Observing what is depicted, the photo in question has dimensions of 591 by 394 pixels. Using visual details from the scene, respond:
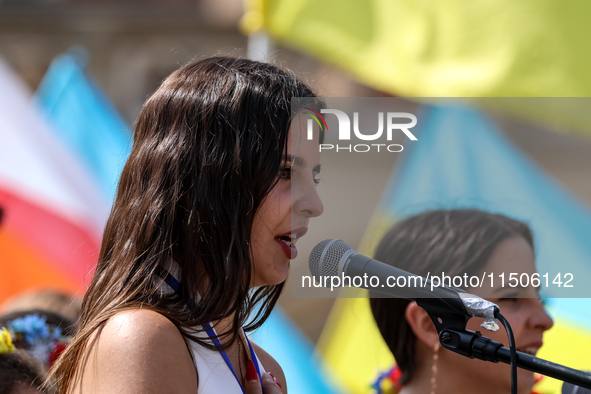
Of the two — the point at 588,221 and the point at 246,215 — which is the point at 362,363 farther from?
the point at 246,215

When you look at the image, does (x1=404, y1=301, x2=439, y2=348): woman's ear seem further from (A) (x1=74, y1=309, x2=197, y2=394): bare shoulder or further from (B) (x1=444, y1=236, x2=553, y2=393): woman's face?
(A) (x1=74, y1=309, x2=197, y2=394): bare shoulder

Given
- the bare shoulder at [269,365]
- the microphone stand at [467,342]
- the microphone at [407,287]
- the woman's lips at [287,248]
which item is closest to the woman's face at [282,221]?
the woman's lips at [287,248]

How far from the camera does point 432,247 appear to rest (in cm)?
217

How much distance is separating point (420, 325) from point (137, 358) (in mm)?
1238

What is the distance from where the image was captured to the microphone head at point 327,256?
4.89ft

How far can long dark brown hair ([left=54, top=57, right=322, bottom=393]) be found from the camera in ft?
4.80

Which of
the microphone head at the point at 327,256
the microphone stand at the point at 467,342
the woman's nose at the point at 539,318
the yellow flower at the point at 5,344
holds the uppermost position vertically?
the microphone head at the point at 327,256

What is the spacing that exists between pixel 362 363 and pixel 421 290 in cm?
195

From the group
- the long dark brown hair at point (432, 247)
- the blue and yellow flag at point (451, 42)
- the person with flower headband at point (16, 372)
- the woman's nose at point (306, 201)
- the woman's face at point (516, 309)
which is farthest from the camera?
the blue and yellow flag at point (451, 42)

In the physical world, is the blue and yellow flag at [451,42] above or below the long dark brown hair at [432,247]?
above

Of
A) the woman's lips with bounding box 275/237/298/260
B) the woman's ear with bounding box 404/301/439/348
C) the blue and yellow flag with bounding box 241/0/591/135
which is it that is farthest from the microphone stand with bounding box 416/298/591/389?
the blue and yellow flag with bounding box 241/0/591/135

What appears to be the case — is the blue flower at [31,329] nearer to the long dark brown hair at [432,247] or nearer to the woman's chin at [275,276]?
the long dark brown hair at [432,247]

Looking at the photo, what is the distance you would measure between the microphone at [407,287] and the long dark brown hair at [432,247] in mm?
572

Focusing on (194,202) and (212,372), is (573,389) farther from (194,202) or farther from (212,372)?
(194,202)
